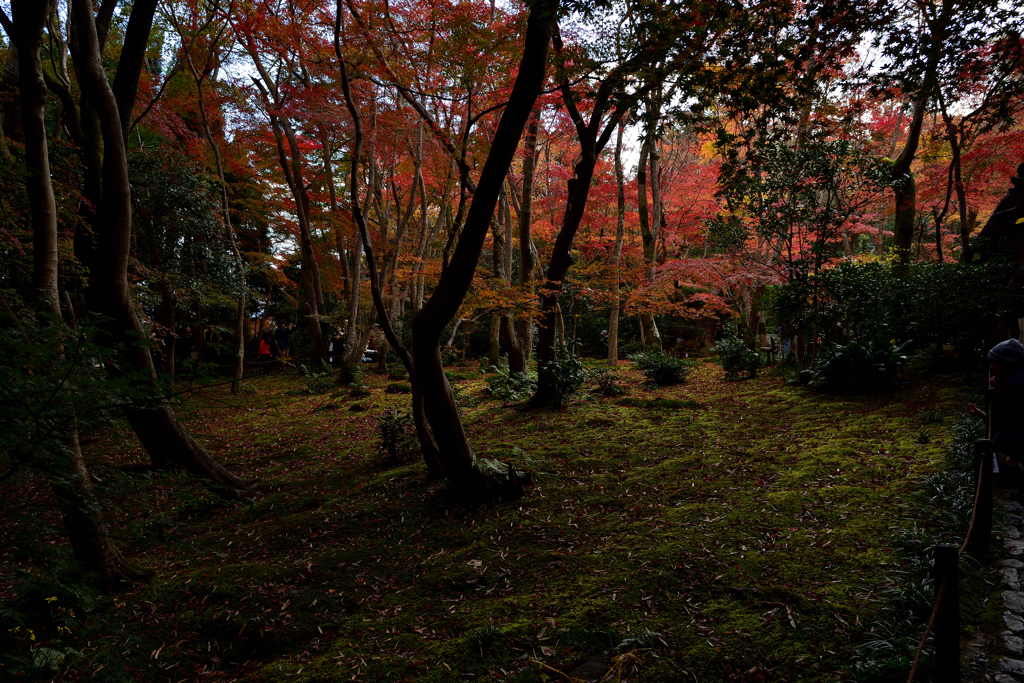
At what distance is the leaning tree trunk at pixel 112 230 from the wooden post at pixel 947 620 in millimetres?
4607

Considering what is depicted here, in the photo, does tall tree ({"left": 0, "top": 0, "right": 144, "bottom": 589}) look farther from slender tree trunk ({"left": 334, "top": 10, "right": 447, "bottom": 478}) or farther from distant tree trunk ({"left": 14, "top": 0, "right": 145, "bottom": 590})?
slender tree trunk ({"left": 334, "top": 10, "right": 447, "bottom": 478})

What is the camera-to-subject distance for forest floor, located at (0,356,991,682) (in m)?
2.72

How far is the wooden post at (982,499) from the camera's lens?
9.30 ft

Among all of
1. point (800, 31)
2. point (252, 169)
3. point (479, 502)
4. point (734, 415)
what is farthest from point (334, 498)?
point (252, 169)

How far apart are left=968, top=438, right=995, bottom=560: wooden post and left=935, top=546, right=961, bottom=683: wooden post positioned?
143 centimetres

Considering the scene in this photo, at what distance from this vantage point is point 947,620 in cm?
180

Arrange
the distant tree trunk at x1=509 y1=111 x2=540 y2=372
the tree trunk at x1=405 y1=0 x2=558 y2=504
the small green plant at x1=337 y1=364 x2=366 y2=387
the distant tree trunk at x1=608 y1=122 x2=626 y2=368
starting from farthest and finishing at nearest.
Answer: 1. the distant tree trunk at x1=608 y1=122 x2=626 y2=368
2. the small green plant at x1=337 y1=364 x2=366 y2=387
3. the distant tree trunk at x1=509 y1=111 x2=540 y2=372
4. the tree trunk at x1=405 y1=0 x2=558 y2=504

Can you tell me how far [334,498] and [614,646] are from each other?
3.74m

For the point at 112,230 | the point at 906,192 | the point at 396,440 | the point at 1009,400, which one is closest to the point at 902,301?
the point at 906,192

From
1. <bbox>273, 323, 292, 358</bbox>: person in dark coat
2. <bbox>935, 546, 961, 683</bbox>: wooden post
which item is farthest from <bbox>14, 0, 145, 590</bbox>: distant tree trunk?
<bbox>273, 323, 292, 358</bbox>: person in dark coat

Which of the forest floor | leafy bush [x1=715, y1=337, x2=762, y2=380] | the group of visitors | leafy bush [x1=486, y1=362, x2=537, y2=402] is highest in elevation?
the group of visitors

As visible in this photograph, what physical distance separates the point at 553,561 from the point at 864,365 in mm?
6367

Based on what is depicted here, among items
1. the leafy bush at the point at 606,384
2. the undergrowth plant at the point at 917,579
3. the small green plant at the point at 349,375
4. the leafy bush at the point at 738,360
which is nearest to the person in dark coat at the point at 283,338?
the small green plant at the point at 349,375

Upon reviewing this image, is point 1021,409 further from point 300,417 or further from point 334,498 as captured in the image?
point 300,417
